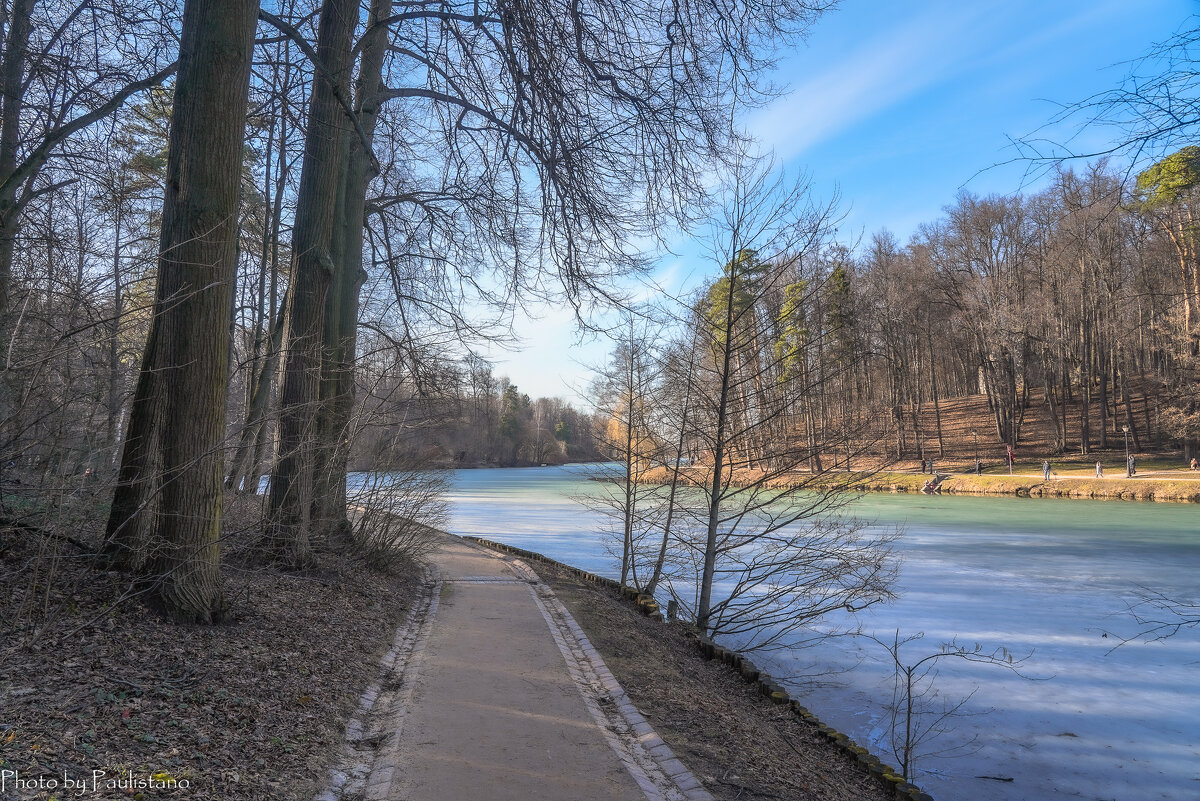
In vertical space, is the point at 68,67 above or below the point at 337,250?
above

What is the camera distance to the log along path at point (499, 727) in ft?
13.7

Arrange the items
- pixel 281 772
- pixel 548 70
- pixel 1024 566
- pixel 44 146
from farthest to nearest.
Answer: pixel 1024 566
pixel 44 146
pixel 548 70
pixel 281 772

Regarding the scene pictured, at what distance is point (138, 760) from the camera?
3.43 metres

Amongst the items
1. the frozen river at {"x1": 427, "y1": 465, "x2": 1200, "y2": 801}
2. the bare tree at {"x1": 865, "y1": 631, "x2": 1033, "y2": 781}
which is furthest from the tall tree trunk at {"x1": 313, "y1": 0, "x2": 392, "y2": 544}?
the bare tree at {"x1": 865, "y1": 631, "x2": 1033, "y2": 781}

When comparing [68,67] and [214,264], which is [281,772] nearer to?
[214,264]

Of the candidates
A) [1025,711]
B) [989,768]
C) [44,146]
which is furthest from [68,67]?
[1025,711]

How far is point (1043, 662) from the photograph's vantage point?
31.5ft

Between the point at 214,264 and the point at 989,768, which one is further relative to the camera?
the point at 989,768

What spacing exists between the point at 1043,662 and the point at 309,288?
1087 centimetres

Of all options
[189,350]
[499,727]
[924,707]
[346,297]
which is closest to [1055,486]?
[924,707]

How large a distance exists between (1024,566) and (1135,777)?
34.8ft

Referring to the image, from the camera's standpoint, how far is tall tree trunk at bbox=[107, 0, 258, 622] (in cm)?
528

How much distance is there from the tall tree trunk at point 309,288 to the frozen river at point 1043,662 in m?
4.91

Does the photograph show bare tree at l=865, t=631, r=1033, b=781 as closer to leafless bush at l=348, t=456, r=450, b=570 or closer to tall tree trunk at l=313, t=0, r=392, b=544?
leafless bush at l=348, t=456, r=450, b=570
